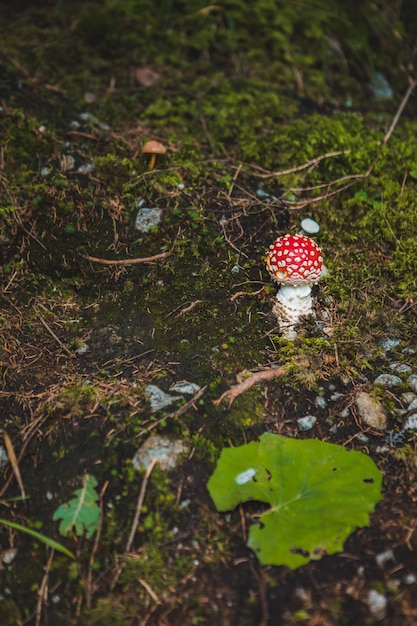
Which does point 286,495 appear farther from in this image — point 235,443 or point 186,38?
point 186,38

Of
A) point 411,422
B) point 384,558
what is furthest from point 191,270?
point 384,558

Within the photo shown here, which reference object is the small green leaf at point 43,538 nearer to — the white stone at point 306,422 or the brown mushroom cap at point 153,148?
the white stone at point 306,422

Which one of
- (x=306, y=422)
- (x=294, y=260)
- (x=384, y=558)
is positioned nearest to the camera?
(x=384, y=558)

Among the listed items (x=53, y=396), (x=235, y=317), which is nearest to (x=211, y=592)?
(x=53, y=396)

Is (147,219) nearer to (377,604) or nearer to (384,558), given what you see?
(384,558)

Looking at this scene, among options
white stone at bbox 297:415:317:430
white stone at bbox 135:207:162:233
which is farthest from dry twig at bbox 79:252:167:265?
white stone at bbox 297:415:317:430

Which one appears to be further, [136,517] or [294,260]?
[294,260]
